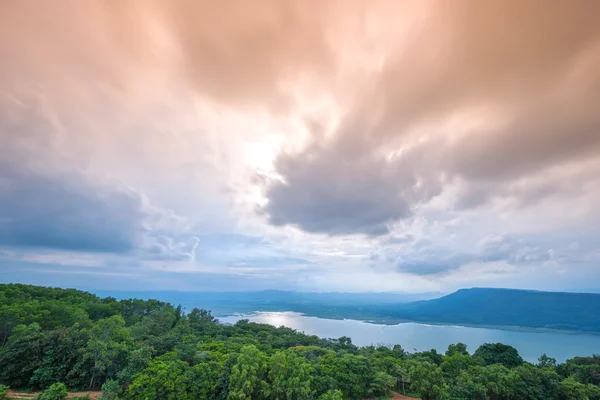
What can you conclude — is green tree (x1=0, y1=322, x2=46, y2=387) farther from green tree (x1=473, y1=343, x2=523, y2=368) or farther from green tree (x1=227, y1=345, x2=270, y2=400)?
green tree (x1=473, y1=343, x2=523, y2=368)

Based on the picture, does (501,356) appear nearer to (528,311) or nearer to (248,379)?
(248,379)

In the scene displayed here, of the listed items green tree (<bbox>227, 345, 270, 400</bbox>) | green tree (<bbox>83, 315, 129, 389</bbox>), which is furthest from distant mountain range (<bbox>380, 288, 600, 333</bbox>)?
green tree (<bbox>83, 315, 129, 389</bbox>)

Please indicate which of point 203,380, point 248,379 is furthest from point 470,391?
point 203,380

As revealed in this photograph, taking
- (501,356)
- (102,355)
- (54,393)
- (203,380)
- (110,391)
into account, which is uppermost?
(102,355)

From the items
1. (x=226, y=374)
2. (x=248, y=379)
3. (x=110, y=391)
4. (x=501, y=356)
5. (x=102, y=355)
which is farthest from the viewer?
(x=501, y=356)

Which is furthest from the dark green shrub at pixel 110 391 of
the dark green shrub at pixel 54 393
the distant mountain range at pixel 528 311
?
the distant mountain range at pixel 528 311

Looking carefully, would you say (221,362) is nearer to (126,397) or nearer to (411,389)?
(126,397)

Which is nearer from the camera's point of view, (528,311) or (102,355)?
(102,355)

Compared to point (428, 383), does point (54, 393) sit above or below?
below
